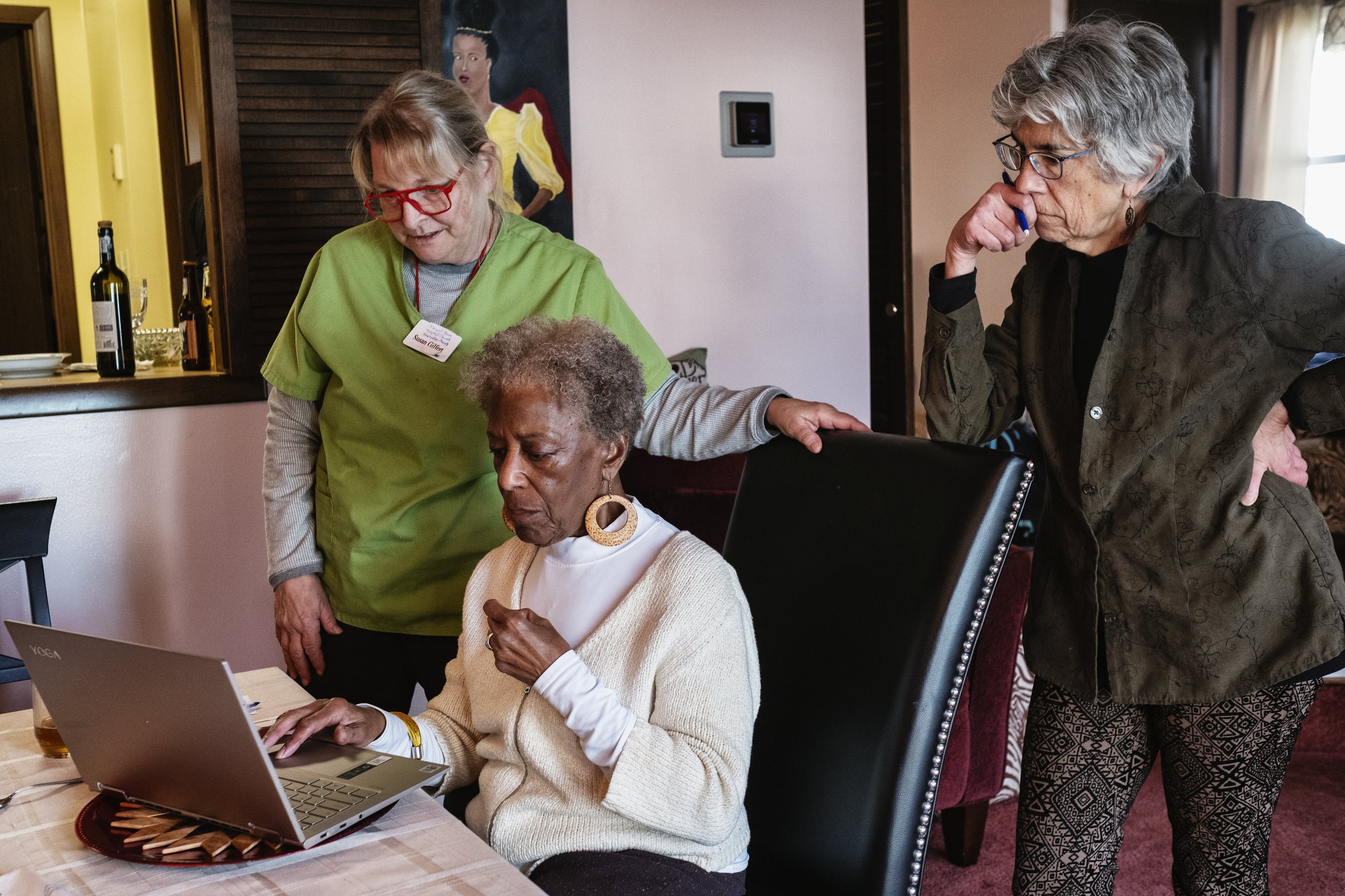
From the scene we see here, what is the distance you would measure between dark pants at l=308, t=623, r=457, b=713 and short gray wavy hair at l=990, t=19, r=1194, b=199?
3.79 feet

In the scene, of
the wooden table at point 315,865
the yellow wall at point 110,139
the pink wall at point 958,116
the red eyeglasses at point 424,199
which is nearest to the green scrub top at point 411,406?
the red eyeglasses at point 424,199

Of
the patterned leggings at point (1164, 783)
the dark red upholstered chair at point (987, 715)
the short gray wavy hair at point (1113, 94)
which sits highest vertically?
the short gray wavy hair at point (1113, 94)

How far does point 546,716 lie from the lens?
131 cm

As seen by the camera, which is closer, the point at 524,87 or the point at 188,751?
the point at 188,751

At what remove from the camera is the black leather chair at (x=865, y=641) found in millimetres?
1251

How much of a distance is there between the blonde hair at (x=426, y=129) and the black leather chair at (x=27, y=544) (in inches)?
37.2

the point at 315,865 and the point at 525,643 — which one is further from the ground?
the point at 525,643

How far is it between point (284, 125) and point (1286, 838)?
9.25 ft

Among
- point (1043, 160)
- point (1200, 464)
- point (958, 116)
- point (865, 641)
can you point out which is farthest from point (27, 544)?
point (958, 116)

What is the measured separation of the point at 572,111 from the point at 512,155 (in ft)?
0.73

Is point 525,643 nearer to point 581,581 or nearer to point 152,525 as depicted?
point 581,581

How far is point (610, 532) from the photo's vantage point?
138 cm

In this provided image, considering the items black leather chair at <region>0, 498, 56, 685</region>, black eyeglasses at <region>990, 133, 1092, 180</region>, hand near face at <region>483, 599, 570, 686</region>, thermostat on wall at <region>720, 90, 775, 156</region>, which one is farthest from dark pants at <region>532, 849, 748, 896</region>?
thermostat on wall at <region>720, 90, 775, 156</region>

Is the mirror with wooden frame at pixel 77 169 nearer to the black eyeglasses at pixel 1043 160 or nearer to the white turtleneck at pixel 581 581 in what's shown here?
the white turtleneck at pixel 581 581
